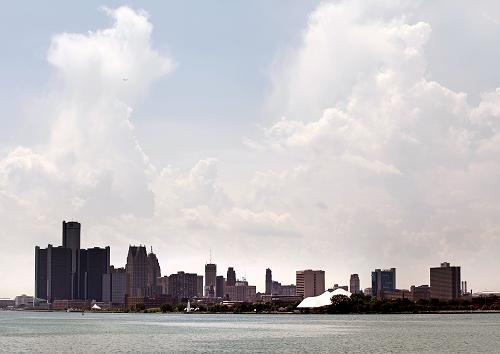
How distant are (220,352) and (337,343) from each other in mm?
28548

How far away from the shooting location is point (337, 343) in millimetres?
150000

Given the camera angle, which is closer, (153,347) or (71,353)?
(71,353)

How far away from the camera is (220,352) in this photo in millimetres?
130000

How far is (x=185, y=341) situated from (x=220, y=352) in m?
31.8

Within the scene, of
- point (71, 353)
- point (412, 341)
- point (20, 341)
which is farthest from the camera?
point (20, 341)

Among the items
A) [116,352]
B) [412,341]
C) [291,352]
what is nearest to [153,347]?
[116,352]

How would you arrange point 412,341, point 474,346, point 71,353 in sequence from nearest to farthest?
point 71,353 → point 474,346 → point 412,341

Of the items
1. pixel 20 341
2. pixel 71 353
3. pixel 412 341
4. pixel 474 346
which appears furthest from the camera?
pixel 20 341

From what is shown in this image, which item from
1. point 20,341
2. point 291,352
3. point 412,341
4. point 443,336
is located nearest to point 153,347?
point 291,352

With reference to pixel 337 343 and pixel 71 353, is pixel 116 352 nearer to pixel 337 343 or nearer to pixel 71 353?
pixel 71 353

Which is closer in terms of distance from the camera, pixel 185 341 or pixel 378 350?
pixel 378 350

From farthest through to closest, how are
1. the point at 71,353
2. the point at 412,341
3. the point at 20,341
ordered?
the point at 20,341 → the point at 412,341 → the point at 71,353

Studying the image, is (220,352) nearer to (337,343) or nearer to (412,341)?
(337,343)

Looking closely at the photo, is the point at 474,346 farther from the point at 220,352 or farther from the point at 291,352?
the point at 220,352
